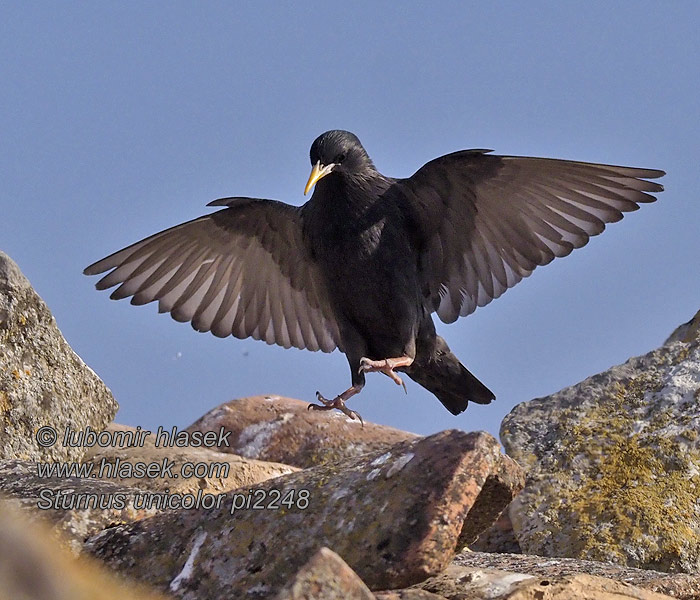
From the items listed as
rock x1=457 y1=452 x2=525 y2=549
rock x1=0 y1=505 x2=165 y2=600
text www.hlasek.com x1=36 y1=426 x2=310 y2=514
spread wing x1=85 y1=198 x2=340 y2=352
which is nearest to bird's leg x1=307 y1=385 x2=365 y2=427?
text www.hlasek.com x1=36 y1=426 x2=310 y2=514

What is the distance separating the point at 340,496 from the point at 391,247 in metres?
2.86

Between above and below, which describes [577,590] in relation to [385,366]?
below

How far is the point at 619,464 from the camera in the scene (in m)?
5.84

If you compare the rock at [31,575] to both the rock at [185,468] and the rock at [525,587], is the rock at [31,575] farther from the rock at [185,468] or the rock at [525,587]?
the rock at [185,468]

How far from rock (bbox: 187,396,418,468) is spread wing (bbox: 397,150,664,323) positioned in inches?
47.1

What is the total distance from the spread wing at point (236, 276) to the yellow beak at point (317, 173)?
2.03ft

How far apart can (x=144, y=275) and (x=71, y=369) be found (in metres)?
1.50

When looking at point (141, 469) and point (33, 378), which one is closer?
point (33, 378)

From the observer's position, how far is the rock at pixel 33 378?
5.77 metres

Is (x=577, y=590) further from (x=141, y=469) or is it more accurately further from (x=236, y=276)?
(x=236, y=276)

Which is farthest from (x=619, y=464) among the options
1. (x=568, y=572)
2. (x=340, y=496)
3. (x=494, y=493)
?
(x=340, y=496)

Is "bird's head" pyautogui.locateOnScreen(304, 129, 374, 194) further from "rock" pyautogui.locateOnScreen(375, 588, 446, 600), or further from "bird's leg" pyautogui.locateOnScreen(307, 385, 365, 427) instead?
"rock" pyautogui.locateOnScreen(375, 588, 446, 600)

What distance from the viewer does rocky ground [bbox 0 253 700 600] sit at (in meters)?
3.38

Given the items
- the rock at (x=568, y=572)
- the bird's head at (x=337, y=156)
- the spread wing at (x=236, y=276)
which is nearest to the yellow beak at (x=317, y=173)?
the bird's head at (x=337, y=156)
